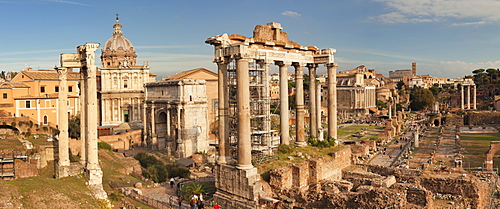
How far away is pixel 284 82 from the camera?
66.1 feet

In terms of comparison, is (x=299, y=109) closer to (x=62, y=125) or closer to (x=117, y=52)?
(x=62, y=125)

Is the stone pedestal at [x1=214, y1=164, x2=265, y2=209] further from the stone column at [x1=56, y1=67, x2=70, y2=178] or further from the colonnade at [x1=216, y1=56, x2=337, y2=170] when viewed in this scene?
the stone column at [x1=56, y1=67, x2=70, y2=178]

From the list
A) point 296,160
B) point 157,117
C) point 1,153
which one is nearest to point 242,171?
point 296,160

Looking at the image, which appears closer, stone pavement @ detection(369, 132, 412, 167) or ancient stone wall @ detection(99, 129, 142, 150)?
stone pavement @ detection(369, 132, 412, 167)

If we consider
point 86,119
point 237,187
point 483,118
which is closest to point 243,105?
point 237,187

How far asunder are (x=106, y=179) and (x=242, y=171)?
A: 847 centimetres

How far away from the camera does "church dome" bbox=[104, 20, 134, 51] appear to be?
5341 centimetres

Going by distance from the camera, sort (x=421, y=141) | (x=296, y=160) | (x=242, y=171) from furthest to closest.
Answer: (x=421, y=141), (x=296, y=160), (x=242, y=171)

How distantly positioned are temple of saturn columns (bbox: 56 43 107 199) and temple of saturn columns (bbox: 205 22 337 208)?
5.21 meters

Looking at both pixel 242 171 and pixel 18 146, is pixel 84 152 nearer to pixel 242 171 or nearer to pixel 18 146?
pixel 18 146

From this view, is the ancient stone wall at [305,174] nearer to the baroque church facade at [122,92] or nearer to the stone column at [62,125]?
the stone column at [62,125]

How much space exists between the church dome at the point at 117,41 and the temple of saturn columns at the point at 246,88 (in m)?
38.2

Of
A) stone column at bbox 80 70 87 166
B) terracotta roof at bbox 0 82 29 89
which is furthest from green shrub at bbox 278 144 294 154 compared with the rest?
terracotta roof at bbox 0 82 29 89

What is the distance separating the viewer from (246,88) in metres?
15.2
